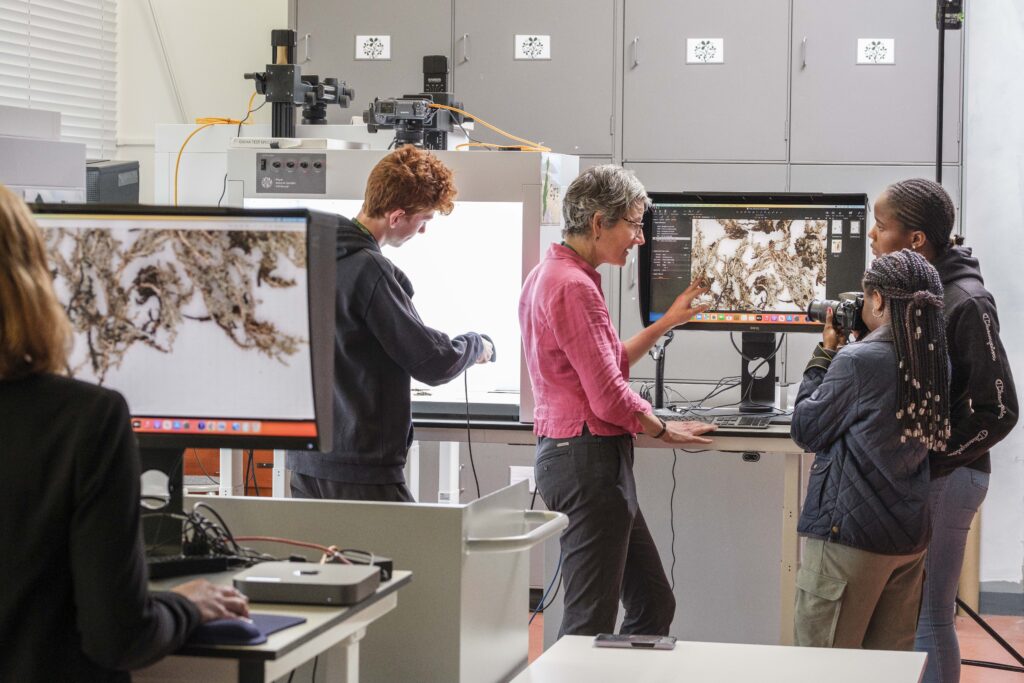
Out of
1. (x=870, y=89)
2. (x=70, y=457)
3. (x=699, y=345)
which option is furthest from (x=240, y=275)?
(x=870, y=89)

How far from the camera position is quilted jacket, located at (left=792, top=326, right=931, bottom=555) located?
89.3 inches

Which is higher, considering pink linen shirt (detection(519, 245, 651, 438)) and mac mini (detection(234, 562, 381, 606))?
pink linen shirt (detection(519, 245, 651, 438))

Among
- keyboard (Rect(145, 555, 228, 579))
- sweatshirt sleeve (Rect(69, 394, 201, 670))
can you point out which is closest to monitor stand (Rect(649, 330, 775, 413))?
keyboard (Rect(145, 555, 228, 579))

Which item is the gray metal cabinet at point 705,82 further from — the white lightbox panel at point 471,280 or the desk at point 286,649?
the desk at point 286,649

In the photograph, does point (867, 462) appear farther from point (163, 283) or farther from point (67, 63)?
point (67, 63)

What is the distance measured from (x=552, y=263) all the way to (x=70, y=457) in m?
1.51

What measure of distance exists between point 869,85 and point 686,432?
2.20 metres

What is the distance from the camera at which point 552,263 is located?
8.32 feet

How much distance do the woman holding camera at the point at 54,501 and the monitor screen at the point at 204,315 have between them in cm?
46

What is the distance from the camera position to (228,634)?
4.14 feet

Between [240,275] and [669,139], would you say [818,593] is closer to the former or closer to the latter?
[240,275]

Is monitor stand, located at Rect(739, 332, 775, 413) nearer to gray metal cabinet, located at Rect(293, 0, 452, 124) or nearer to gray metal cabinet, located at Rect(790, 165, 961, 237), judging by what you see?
gray metal cabinet, located at Rect(790, 165, 961, 237)

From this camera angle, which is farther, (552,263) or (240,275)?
(552,263)

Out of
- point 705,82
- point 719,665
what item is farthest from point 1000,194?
point 719,665
